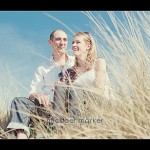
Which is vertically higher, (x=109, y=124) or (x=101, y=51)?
(x=101, y=51)

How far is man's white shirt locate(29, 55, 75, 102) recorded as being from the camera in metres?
3.99

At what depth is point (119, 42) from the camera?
3.94 meters

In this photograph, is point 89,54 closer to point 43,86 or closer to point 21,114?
point 43,86

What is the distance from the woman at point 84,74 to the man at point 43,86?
0.07 metres

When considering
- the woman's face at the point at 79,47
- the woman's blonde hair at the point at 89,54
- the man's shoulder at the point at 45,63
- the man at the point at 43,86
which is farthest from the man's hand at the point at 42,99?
the woman's face at the point at 79,47

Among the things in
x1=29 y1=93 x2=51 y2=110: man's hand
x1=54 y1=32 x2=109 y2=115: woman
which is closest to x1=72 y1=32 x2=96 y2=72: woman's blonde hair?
x1=54 y1=32 x2=109 y2=115: woman

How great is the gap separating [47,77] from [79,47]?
1.29ft

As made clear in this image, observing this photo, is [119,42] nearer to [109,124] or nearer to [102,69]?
[102,69]

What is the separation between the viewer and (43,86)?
4016mm

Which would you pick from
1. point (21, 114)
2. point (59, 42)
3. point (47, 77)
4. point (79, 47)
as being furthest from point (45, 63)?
point (21, 114)

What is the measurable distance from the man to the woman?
0.07m

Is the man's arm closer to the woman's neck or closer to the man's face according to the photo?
the man's face
